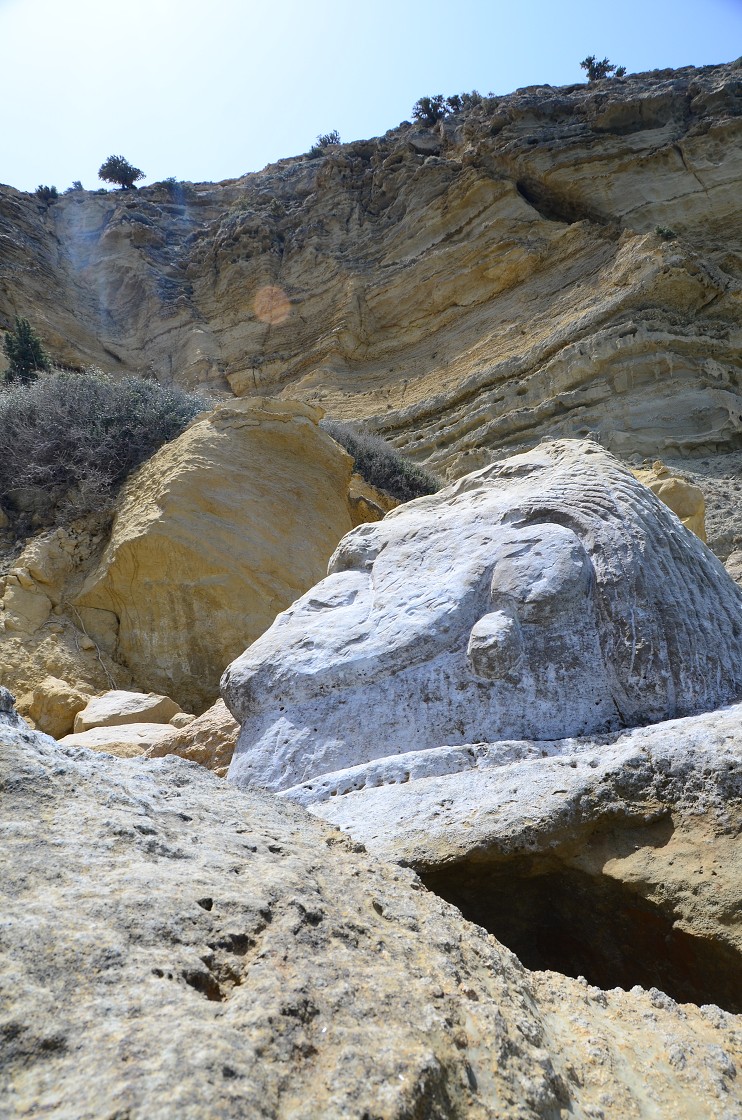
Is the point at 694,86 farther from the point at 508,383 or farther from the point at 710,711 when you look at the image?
the point at 710,711

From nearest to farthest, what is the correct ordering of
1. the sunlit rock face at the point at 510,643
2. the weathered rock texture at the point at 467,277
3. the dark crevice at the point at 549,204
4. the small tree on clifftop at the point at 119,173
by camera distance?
the sunlit rock face at the point at 510,643
the weathered rock texture at the point at 467,277
the dark crevice at the point at 549,204
the small tree on clifftop at the point at 119,173

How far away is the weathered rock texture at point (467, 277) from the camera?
41.8 ft

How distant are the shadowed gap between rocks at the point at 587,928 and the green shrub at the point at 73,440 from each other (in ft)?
16.8

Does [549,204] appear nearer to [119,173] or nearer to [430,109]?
[430,109]

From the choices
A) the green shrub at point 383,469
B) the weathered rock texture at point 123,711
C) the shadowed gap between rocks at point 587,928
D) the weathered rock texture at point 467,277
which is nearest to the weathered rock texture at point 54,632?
the weathered rock texture at point 123,711

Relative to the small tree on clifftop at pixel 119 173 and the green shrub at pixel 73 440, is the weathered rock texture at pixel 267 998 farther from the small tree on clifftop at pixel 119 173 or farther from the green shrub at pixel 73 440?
the small tree on clifftop at pixel 119 173

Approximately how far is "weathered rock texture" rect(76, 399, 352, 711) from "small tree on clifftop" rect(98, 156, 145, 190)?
27.5m

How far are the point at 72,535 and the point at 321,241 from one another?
16892 mm

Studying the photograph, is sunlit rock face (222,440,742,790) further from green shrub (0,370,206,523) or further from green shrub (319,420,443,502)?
green shrub (319,420,443,502)

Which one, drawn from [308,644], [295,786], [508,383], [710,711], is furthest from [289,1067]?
[508,383]

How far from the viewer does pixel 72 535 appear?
6.04m

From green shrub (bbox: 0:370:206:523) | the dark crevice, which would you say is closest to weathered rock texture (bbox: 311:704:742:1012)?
green shrub (bbox: 0:370:206:523)

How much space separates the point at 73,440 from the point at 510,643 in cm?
521

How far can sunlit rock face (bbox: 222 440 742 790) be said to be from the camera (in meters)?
2.40
